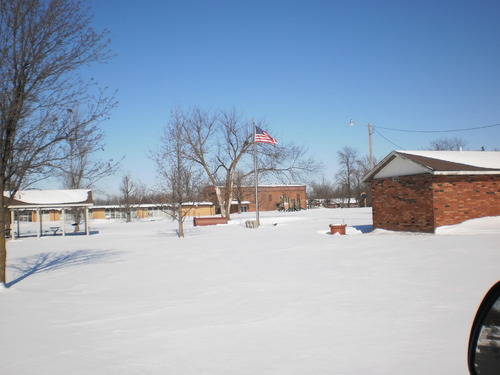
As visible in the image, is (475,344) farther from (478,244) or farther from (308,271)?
(478,244)

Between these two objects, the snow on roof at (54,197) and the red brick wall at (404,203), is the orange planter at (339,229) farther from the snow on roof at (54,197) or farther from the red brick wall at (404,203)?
the snow on roof at (54,197)

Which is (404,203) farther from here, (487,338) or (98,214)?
(98,214)

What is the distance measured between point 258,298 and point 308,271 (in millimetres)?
3264

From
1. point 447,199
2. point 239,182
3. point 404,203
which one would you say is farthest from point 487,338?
point 239,182

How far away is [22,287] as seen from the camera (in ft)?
32.5

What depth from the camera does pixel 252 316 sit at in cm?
647

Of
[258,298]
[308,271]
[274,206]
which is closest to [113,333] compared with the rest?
[258,298]

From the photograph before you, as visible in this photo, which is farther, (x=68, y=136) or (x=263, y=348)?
(x=68, y=136)

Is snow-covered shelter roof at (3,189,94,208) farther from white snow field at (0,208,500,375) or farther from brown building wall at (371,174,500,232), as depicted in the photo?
brown building wall at (371,174,500,232)

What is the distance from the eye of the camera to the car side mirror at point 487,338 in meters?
1.54

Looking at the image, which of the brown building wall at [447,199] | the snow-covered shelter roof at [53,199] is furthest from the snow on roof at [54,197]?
the brown building wall at [447,199]

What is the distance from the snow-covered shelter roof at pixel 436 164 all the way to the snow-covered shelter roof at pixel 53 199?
2410 centimetres

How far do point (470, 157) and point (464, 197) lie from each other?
11.6ft

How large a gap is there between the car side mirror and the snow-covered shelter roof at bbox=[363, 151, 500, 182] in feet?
61.3
